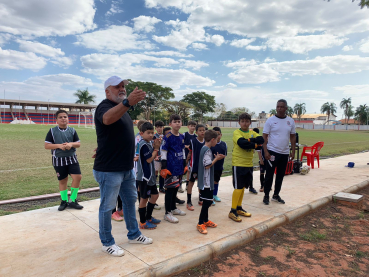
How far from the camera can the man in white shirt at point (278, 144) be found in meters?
5.04

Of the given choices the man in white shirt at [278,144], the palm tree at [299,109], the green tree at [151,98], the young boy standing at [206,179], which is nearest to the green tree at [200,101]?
the green tree at [151,98]

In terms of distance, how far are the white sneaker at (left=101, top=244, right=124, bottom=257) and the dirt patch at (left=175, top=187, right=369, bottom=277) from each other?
78cm

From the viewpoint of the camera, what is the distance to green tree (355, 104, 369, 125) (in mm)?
88250

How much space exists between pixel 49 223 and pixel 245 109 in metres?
104

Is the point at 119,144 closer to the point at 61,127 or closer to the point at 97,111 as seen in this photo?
the point at 97,111

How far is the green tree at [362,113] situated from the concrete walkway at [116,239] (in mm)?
103803

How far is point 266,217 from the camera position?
425 cm

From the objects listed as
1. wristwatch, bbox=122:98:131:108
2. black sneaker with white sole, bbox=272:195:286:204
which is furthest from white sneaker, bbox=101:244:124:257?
black sneaker with white sole, bbox=272:195:286:204

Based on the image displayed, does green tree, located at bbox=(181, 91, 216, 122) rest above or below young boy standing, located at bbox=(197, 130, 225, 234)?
above

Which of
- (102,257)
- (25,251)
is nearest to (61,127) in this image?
(25,251)

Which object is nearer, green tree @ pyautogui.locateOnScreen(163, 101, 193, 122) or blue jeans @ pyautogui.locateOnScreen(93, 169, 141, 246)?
blue jeans @ pyautogui.locateOnScreen(93, 169, 141, 246)

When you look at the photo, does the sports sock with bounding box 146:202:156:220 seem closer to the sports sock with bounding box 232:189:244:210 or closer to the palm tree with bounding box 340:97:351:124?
the sports sock with bounding box 232:189:244:210

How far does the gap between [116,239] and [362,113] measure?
108 meters

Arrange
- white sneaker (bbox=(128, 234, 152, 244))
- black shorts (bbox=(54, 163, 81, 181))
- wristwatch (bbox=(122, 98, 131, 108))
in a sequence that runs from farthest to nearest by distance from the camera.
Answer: black shorts (bbox=(54, 163, 81, 181)) → white sneaker (bbox=(128, 234, 152, 244)) → wristwatch (bbox=(122, 98, 131, 108))
